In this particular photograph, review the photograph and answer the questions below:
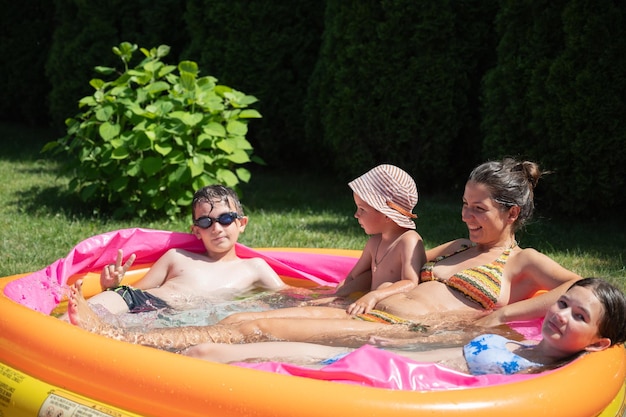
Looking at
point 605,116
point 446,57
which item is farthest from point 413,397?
point 446,57

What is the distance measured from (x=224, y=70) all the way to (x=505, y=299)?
18.3 feet

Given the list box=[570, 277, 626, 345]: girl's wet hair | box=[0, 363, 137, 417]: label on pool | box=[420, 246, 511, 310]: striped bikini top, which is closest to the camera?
box=[0, 363, 137, 417]: label on pool

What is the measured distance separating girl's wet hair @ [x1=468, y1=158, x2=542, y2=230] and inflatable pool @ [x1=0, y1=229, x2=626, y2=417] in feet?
2.87

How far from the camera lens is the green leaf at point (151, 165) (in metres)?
5.92

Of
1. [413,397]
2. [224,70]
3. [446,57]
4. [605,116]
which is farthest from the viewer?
[224,70]

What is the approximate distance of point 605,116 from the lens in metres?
6.09

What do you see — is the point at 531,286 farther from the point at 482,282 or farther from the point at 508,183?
the point at 508,183

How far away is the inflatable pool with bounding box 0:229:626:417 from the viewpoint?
7.33 feet

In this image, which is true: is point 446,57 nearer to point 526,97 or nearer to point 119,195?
point 526,97

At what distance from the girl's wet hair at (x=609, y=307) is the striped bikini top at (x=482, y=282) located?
0.70 meters

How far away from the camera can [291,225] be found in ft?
20.5

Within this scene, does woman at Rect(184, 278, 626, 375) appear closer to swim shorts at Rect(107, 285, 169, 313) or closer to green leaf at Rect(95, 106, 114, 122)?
swim shorts at Rect(107, 285, 169, 313)

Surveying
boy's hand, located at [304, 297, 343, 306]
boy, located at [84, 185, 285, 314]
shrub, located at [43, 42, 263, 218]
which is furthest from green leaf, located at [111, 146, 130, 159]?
boy's hand, located at [304, 297, 343, 306]

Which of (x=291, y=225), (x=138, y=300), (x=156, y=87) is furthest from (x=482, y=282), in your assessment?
(x=156, y=87)
